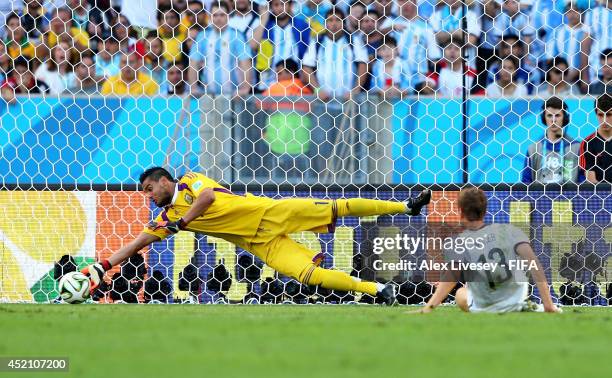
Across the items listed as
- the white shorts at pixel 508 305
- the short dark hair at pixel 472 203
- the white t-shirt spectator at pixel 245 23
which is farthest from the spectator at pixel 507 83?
the white shorts at pixel 508 305

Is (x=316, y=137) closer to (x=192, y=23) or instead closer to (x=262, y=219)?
(x=262, y=219)

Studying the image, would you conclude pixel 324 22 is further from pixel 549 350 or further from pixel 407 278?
pixel 549 350

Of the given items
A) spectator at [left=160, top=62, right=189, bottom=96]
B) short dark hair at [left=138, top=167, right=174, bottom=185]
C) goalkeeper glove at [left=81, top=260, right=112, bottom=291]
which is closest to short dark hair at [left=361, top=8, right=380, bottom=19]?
spectator at [left=160, top=62, right=189, bottom=96]

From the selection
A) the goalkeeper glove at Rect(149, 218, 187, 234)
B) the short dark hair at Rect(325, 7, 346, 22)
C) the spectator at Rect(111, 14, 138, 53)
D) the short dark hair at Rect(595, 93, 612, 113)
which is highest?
the short dark hair at Rect(325, 7, 346, 22)

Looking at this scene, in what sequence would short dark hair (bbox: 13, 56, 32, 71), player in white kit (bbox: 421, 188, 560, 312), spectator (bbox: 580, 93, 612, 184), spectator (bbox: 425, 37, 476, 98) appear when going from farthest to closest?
short dark hair (bbox: 13, 56, 32, 71), spectator (bbox: 425, 37, 476, 98), spectator (bbox: 580, 93, 612, 184), player in white kit (bbox: 421, 188, 560, 312)

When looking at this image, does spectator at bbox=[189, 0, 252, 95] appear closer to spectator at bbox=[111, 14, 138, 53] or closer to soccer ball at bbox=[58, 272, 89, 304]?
spectator at bbox=[111, 14, 138, 53]

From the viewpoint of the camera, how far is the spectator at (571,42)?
395 inches

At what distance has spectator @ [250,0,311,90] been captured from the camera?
9.89 m

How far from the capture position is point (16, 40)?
10.3 meters

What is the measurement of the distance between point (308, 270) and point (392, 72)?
94.9 inches

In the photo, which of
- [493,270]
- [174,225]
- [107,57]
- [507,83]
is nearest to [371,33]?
[507,83]

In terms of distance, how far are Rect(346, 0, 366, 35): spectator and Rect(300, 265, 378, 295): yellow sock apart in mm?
2393

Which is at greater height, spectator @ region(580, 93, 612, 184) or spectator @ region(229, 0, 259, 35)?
spectator @ region(229, 0, 259, 35)

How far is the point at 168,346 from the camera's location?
16.5 ft
